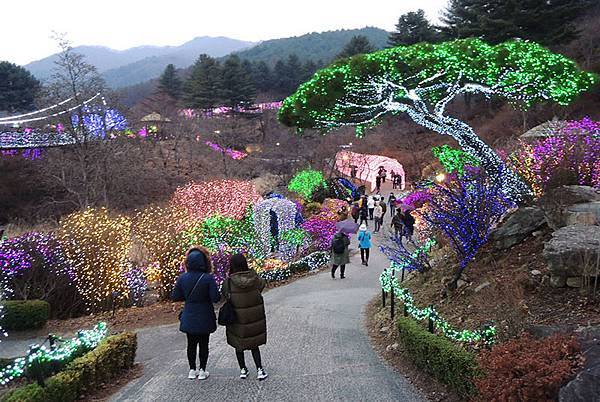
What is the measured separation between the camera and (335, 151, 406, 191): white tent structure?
3506 centimetres

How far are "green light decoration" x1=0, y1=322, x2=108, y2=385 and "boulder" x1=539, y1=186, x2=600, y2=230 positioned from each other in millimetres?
6906

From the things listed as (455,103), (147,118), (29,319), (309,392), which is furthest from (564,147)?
(147,118)

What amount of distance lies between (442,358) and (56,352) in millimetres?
4379

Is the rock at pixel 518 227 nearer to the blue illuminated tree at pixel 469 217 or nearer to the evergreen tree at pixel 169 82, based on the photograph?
the blue illuminated tree at pixel 469 217

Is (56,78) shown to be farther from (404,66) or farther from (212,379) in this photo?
(212,379)

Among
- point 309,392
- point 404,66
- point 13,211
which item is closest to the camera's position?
point 309,392

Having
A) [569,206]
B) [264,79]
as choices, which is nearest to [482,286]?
[569,206]

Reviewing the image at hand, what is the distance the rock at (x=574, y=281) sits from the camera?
208 inches

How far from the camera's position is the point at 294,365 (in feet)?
18.9

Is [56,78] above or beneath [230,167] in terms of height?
above

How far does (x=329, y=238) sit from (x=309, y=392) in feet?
41.4

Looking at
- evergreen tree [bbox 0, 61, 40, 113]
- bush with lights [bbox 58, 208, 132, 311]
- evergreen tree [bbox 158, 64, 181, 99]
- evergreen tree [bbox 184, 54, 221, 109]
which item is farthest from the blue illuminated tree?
evergreen tree [bbox 158, 64, 181, 99]

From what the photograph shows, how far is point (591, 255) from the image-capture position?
5094mm

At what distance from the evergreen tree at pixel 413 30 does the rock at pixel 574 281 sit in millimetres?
34865
